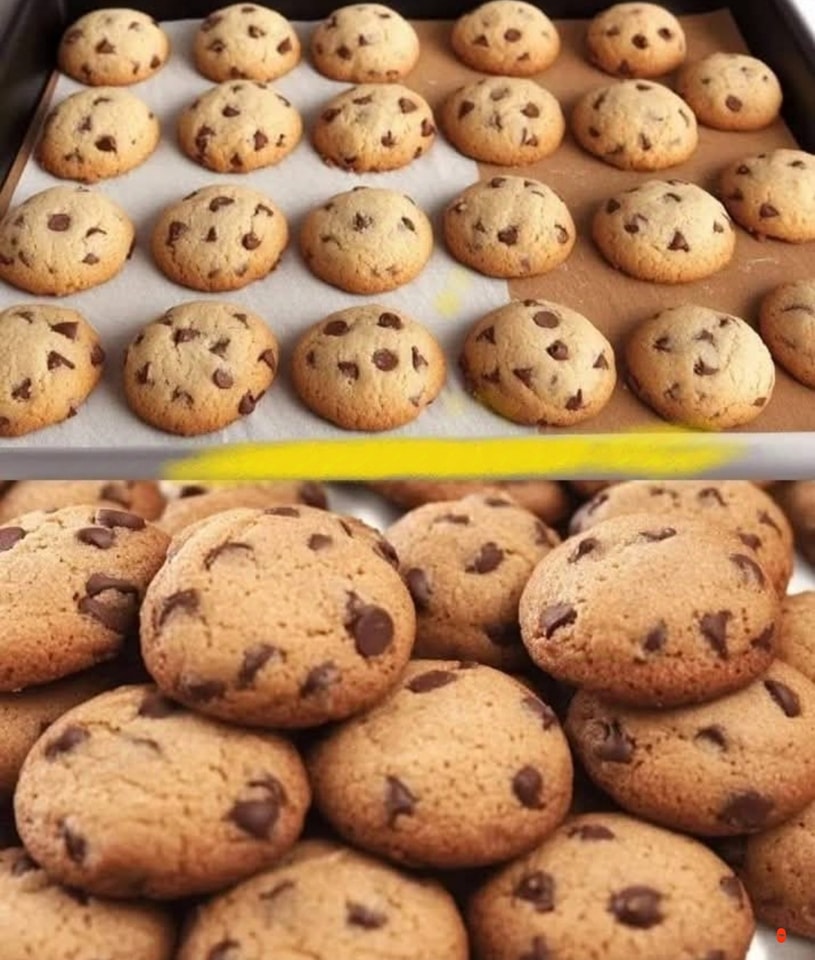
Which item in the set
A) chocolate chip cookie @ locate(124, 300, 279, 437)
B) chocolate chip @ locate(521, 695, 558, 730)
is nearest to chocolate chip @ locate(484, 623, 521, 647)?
chocolate chip @ locate(521, 695, 558, 730)

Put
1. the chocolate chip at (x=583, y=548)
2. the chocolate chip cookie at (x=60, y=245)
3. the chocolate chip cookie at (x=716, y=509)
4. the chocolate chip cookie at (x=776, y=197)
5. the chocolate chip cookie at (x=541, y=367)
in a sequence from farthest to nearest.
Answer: the chocolate chip cookie at (x=776, y=197)
the chocolate chip cookie at (x=60, y=245)
the chocolate chip cookie at (x=541, y=367)
the chocolate chip cookie at (x=716, y=509)
the chocolate chip at (x=583, y=548)

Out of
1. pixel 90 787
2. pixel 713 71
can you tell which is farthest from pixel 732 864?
pixel 713 71

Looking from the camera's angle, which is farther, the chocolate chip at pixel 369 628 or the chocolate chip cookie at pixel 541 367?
the chocolate chip cookie at pixel 541 367

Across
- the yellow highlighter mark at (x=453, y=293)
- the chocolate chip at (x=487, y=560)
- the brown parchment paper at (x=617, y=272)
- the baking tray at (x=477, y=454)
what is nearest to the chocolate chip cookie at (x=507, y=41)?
the brown parchment paper at (x=617, y=272)

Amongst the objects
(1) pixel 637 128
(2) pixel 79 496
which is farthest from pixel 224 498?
(1) pixel 637 128

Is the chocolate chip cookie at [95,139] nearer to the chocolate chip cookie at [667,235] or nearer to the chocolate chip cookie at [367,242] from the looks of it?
the chocolate chip cookie at [367,242]

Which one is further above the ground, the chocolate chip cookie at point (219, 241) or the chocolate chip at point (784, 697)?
the chocolate chip at point (784, 697)

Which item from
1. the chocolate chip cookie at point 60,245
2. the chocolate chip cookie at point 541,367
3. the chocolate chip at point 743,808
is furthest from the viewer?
the chocolate chip cookie at point 60,245
